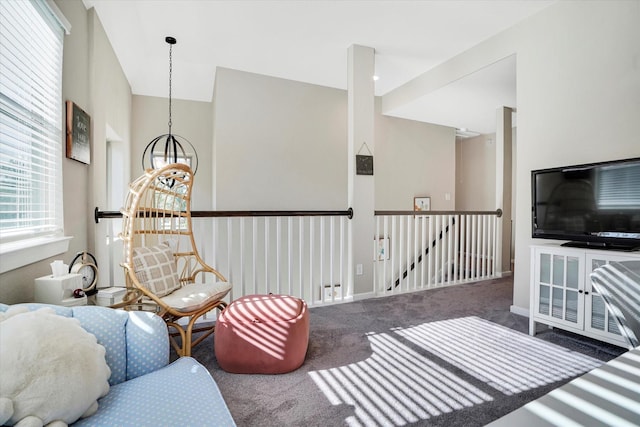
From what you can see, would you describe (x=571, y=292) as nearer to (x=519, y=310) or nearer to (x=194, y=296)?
(x=519, y=310)

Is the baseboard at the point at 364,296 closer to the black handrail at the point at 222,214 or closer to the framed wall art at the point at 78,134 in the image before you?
the black handrail at the point at 222,214

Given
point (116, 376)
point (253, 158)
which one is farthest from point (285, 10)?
point (116, 376)

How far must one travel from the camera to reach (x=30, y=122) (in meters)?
1.64

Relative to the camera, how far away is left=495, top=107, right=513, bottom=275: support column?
4.39 metres

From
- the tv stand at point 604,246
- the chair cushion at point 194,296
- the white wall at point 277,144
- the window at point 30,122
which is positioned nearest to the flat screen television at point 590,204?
the tv stand at point 604,246

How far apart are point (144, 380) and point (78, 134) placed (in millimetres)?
1891

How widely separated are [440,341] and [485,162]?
16.4 ft

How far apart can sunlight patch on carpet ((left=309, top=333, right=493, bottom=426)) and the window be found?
1.72 m

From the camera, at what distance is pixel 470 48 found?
3.34 meters

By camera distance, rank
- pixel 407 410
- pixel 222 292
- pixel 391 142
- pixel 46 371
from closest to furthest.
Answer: pixel 46 371
pixel 407 410
pixel 222 292
pixel 391 142

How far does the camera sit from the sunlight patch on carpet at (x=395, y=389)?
4.83ft

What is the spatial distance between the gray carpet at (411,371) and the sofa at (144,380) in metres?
0.48

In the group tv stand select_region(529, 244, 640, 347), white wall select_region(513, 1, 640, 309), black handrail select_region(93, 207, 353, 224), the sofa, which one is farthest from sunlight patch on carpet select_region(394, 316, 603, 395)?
the sofa

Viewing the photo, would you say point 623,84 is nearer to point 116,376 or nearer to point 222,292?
point 222,292
